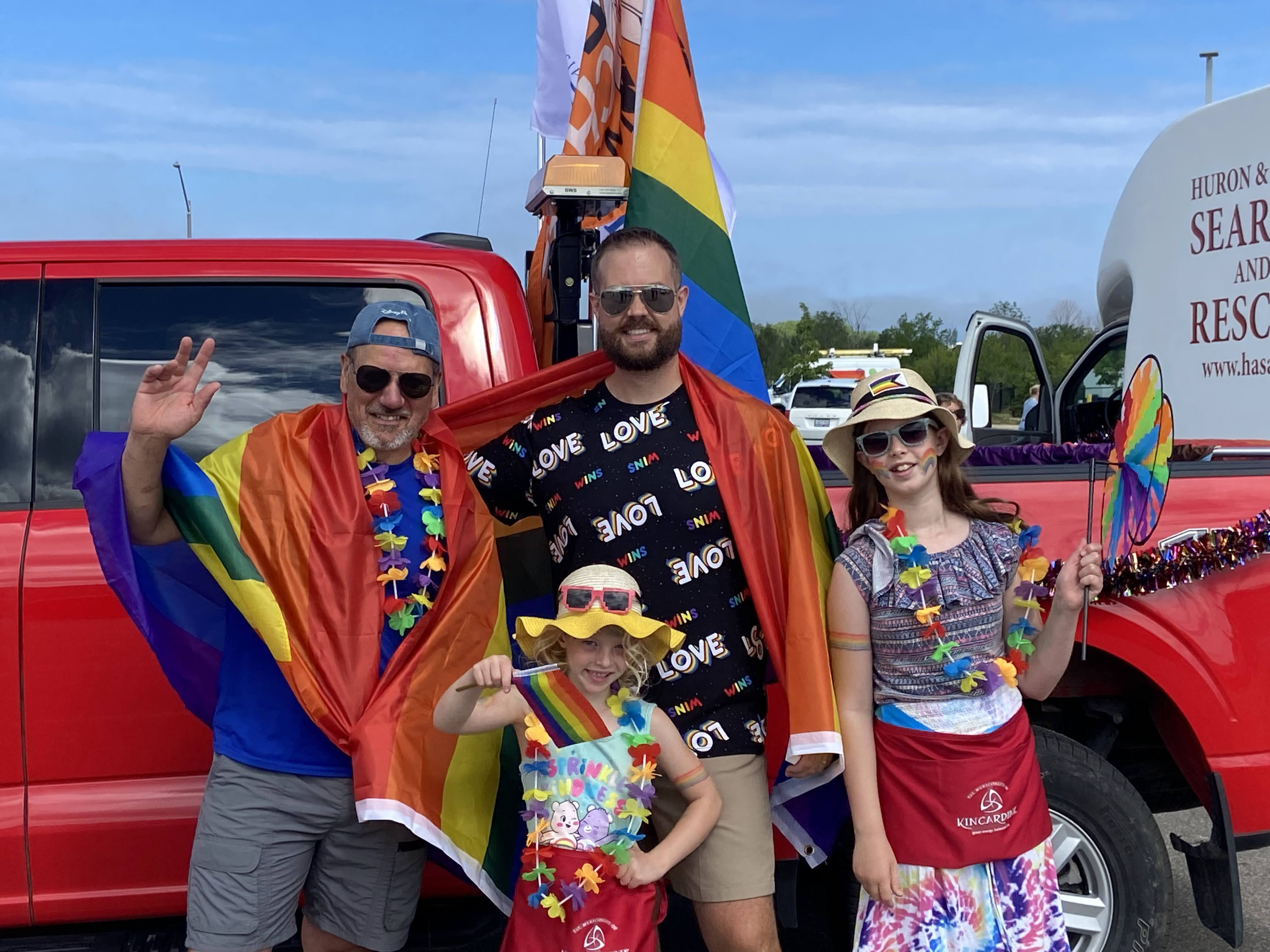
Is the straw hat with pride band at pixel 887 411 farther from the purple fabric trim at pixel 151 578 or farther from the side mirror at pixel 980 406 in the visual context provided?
the side mirror at pixel 980 406

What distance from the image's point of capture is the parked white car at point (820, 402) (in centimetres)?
1955

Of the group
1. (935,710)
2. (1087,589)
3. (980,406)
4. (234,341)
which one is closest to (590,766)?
(935,710)

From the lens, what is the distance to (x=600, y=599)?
2.29m

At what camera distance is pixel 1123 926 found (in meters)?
3.07

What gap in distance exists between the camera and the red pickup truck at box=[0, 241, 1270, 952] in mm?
2711

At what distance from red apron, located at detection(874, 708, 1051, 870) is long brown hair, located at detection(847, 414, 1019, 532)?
45 cm

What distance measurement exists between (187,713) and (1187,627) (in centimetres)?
249

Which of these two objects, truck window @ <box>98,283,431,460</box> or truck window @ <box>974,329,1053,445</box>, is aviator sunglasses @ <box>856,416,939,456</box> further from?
truck window @ <box>974,329,1053,445</box>

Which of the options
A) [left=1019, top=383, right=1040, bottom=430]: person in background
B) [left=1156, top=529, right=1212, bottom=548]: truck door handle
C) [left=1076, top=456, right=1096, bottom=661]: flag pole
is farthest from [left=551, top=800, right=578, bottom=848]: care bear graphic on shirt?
[left=1019, top=383, right=1040, bottom=430]: person in background

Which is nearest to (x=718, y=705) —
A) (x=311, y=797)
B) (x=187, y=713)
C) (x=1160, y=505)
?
(x=311, y=797)

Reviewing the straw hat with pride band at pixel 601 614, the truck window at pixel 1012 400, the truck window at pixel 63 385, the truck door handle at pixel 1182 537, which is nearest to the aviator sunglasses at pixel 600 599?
the straw hat with pride band at pixel 601 614

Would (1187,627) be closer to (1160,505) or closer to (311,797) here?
(1160,505)

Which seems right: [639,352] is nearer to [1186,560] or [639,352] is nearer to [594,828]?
[594,828]

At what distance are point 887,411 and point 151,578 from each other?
5.16 ft
